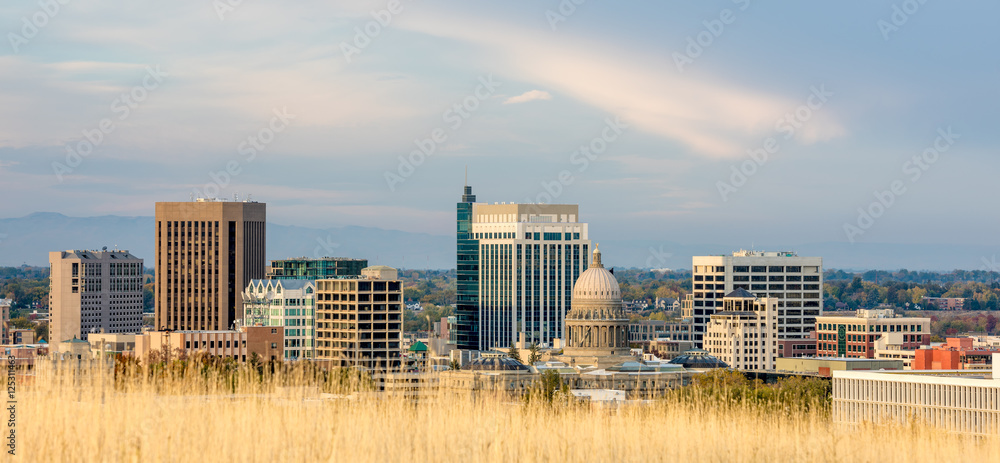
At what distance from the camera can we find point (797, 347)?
185 metres

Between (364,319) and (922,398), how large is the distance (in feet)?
239

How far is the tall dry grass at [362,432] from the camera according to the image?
2166 centimetres

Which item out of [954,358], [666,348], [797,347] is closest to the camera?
[954,358]

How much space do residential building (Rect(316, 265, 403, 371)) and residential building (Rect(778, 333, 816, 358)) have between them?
57.1 meters

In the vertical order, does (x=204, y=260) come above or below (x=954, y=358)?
above

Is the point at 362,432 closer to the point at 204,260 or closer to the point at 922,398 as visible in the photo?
the point at 922,398

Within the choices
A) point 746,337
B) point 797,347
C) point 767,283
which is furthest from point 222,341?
point 767,283

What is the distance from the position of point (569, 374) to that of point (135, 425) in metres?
95.7

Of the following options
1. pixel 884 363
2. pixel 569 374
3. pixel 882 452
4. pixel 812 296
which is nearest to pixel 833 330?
pixel 812 296

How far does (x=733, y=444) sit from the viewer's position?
24375 millimetres

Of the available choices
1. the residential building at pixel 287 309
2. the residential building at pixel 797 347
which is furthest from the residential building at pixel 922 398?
the residential building at pixel 797 347

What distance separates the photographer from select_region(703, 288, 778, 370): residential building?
543 feet

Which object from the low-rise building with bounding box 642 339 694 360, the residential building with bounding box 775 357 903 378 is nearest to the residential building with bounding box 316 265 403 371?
the residential building with bounding box 775 357 903 378

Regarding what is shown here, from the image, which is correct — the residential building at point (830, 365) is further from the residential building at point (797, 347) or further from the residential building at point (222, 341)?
the residential building at point (222, 341)
